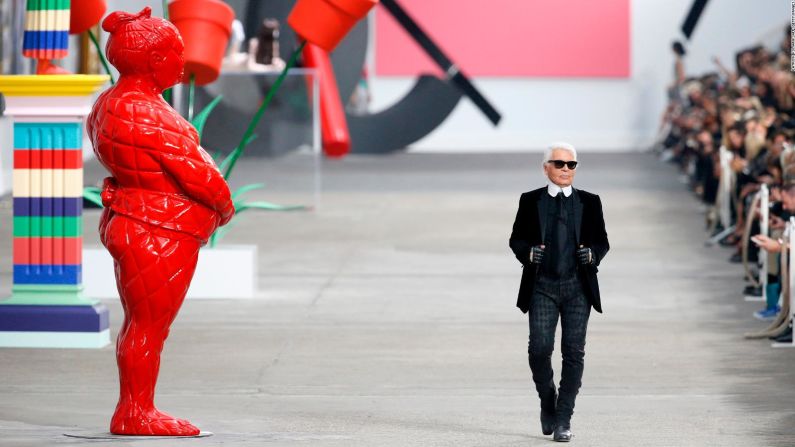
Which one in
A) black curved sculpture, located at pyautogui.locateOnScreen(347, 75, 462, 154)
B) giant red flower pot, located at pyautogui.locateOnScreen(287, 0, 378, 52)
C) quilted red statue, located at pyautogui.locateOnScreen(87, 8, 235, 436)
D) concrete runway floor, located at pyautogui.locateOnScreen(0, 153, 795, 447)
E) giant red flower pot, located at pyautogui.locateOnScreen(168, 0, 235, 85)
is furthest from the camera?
black curved sculpture, located at pyautogui.locateOnScreen(347, 75, 462, 154)

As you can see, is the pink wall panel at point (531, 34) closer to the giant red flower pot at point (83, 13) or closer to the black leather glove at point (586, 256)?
the giant red flower pot at point (83, 13)

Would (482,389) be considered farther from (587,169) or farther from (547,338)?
(587,169)

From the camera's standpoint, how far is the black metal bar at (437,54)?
23828 mm

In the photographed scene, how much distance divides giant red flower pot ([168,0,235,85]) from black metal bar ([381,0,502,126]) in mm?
13111

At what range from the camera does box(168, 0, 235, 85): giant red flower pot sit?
10.6 metres

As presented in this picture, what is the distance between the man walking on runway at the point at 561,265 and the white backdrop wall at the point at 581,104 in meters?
22.4

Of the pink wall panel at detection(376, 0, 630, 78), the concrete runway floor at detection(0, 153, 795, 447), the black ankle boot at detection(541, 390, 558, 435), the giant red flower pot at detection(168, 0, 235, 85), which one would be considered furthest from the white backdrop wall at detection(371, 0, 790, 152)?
the black ankle boot at detection(541, 390, 558, 435)

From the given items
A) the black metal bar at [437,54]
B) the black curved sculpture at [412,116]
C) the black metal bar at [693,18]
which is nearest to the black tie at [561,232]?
the black metal bar at [437,54]

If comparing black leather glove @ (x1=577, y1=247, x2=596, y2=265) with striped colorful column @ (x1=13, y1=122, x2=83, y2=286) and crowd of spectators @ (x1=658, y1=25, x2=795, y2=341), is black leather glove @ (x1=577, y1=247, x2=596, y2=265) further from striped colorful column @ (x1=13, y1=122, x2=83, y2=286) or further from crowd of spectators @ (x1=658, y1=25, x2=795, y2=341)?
striped colorful column @ (x1=13, y1=122, x2=83, y2=286)

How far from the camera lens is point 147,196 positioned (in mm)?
5883

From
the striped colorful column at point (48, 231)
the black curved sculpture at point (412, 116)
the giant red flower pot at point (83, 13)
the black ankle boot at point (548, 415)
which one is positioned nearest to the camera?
the black ankle boot at point (548, 415)

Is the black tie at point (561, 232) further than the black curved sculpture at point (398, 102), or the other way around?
the black curved sculpture at point (398, 102)

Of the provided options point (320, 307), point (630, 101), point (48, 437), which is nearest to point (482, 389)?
point (48, 437)

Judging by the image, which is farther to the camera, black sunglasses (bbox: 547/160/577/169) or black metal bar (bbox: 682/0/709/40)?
black metal bar (bbox: 682/0/709/40)
